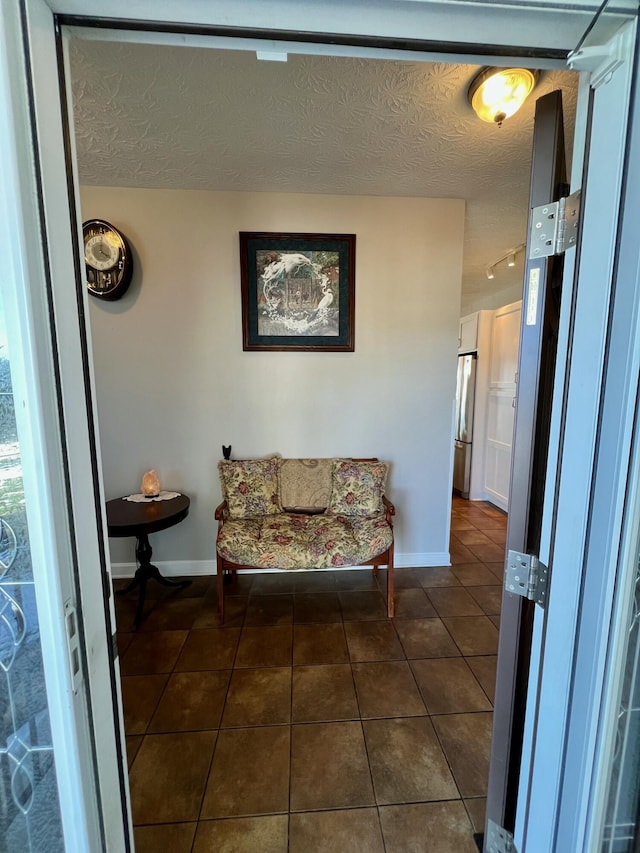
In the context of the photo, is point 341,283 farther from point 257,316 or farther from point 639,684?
point 639,684

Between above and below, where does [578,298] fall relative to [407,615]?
above

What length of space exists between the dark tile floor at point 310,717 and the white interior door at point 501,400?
201 cm

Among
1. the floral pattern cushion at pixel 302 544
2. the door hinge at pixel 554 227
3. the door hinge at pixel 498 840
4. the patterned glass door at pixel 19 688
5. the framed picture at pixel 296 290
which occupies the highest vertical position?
the framed picture at pixel 296 290

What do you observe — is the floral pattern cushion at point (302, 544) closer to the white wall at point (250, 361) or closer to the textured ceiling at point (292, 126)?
the white wall at point (250, 361)

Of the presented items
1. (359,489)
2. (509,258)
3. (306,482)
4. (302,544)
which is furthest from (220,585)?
(509,258)

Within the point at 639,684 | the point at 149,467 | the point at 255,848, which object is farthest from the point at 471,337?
the point at 255,848

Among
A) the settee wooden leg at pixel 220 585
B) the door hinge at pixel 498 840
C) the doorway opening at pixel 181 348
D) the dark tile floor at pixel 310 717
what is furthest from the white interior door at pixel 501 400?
the door hinge at pixel 498 840

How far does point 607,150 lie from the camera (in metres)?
0.64

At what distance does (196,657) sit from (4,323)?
79.5 inches

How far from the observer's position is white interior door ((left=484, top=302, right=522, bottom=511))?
3943mm

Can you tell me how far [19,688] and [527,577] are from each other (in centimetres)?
105

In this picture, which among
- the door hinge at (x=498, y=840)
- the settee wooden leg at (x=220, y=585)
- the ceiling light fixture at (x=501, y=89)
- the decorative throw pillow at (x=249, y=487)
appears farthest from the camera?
the decorative throw pillow at (x=249, y=487)

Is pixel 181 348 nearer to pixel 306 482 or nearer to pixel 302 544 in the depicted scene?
pixel 306 482

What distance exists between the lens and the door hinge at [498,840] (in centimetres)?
99
